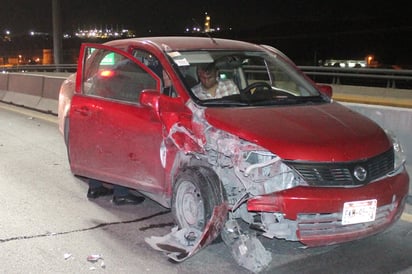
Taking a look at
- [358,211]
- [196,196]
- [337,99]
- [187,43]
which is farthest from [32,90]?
[358,211]

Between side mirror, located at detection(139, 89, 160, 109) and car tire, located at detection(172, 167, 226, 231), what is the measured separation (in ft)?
2.11

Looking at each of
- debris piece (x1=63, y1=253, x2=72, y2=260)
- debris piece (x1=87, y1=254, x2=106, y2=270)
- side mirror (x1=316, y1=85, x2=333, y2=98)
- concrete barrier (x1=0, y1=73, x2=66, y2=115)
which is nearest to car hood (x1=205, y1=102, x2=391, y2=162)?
side mirror (x1=316, y1=85, x2=333, y2=98)

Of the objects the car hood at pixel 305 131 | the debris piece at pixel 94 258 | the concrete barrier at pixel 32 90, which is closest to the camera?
the car hood at pixel 305 131

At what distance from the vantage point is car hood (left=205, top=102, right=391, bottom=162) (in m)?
3.83

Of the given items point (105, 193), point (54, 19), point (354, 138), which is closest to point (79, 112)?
point (105, 193)

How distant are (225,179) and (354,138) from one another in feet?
3.48

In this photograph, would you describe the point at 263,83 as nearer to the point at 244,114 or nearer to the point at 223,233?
the point at 244,114

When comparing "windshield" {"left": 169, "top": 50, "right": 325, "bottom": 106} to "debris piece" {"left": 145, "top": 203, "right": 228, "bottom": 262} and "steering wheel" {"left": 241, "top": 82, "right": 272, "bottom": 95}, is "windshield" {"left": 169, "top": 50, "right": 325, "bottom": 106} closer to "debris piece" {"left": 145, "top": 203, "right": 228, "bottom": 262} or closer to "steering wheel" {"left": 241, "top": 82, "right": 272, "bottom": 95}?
"steering wheel" {"left": 241, "top": 82, "right": 272, "bottom": 95}

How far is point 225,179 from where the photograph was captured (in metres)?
4.19

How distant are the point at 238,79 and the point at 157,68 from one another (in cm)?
91

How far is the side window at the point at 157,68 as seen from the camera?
4.78 m

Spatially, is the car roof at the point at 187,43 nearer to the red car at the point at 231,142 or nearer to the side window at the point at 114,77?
the red car at the point at 231,142

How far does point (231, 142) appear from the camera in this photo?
4.00 m

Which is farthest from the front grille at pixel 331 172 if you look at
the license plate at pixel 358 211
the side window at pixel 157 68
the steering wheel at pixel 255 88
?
the side window at pixel 157 68
